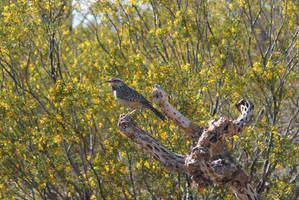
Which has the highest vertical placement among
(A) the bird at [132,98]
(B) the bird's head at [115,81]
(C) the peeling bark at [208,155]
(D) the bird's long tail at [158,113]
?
(B) the bird's head at [115,81]

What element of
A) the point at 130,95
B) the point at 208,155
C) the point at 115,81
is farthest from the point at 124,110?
the point at 208,155

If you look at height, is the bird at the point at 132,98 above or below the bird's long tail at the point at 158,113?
above

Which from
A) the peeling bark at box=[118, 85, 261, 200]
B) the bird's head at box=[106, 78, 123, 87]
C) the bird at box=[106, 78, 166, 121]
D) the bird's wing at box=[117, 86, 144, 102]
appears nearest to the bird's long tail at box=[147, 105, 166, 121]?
the bird at box=[106, 78, 166, 121]

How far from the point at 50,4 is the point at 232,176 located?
6148 millimetres

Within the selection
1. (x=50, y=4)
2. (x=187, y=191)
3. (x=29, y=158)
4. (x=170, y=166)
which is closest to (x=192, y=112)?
(x=187, y=191)

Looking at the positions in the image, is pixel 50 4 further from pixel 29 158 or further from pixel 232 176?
pixel 232 176

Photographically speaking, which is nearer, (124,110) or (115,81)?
(115,81)

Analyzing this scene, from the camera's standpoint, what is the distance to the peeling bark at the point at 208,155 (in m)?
3.75

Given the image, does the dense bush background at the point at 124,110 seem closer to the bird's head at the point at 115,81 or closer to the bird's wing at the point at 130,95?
the bird's head at the point at 115,81

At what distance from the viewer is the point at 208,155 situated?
3.86m

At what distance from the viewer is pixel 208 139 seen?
13.1 feet

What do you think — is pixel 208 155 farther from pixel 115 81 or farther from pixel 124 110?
pixel 124 110

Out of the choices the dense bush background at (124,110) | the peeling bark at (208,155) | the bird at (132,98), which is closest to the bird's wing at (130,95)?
the bird at (132,98)

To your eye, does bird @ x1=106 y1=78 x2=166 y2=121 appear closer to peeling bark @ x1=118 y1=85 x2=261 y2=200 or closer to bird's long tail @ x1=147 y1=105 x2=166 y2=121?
bird's long tail @ x1=147 y1=105 x2=166 y2=121
